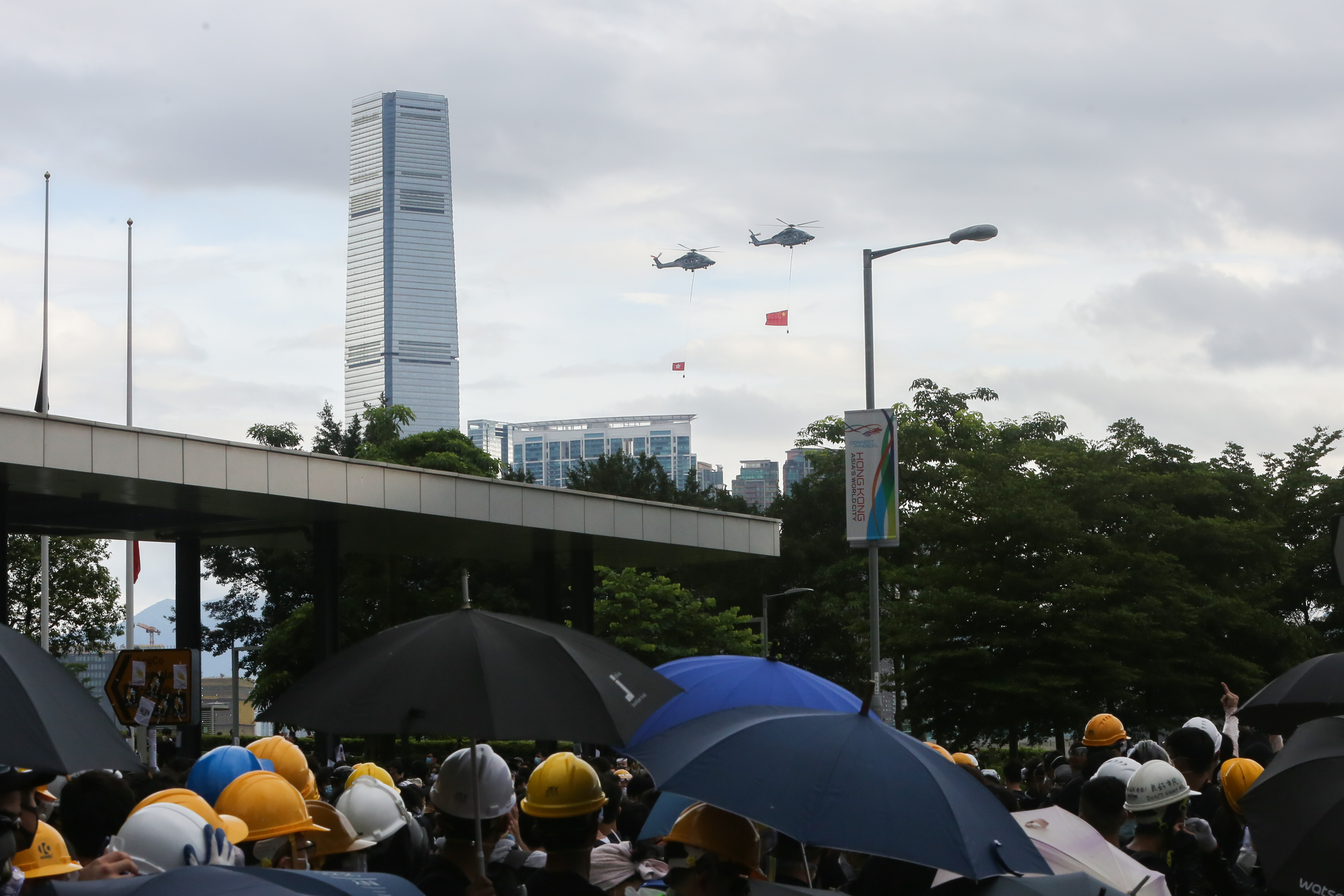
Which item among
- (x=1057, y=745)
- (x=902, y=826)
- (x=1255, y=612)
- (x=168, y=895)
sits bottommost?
(x=1057, y=745)

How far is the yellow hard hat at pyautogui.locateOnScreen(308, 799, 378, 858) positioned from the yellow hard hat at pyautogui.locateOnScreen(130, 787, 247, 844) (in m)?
A: 0.72

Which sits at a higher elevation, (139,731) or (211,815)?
(211,815)

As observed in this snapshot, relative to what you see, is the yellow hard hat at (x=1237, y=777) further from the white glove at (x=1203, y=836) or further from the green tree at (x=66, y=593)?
the green tree at (x=66, y=593)

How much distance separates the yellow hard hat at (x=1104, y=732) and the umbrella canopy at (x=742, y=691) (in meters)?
2.93

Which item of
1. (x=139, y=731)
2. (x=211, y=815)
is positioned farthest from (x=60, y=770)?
(x=139, y=731)

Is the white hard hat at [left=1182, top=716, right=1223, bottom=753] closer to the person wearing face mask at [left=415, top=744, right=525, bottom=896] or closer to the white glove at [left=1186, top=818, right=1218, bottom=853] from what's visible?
the white glove at [left=1186, top=818, right=1218, bottom=853]

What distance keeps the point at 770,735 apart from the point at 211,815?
177cm

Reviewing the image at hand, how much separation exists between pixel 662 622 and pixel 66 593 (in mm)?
17523

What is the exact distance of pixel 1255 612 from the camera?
1394 inches

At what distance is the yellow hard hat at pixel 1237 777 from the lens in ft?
21.8

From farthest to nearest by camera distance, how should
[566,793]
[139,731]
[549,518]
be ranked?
1. [139,731]
2. [549,518]
3. [566,793]

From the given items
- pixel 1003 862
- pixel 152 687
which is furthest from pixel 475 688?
pixel 152 687

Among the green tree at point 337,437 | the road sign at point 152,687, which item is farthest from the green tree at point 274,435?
the road sign at point 152,687

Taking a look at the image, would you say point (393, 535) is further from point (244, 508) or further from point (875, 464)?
point (875, 464)
